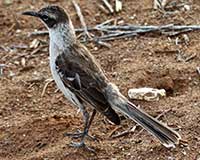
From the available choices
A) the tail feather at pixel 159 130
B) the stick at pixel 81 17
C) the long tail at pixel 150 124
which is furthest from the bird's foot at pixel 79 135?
the stick at pixel 81 17

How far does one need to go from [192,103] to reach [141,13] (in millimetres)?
2548

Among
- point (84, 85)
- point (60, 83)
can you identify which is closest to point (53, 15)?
point (60, 83)

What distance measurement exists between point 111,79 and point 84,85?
1.25m

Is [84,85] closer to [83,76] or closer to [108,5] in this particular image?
[83,76]

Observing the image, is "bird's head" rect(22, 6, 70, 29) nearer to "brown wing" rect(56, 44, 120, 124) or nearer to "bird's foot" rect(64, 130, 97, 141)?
"brown wing" rect(56, 44, 120, 124)

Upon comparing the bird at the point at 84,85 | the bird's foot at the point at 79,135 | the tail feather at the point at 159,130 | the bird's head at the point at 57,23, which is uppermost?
the bird's head at the point at 57,23

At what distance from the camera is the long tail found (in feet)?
21.1

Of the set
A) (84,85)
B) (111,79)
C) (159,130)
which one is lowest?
(111,79)

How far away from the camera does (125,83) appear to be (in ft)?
26.0

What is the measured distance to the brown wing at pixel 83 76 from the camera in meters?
6.81

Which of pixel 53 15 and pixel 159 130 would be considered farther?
pixel 53 15

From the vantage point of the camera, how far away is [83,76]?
6.96 metres

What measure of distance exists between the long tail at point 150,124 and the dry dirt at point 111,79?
208mm

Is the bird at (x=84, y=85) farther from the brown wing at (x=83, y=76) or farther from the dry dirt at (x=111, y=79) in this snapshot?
the dry dirt at (x=111, y=79)
